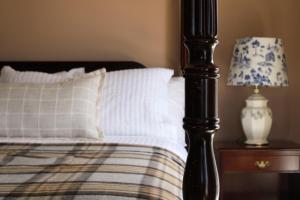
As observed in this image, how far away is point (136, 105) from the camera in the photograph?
2.43 m

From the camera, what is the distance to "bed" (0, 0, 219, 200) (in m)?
0.86

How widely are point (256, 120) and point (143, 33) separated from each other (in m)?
0.94

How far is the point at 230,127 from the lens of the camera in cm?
296

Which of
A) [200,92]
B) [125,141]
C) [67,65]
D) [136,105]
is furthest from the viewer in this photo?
[67,65]

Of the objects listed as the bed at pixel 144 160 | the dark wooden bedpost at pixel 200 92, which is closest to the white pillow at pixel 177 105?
the bed at pixel 144 160

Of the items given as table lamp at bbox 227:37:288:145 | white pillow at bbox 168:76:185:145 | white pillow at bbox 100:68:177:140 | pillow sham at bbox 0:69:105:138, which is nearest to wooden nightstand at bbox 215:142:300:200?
table lamp at bbox 227:37:288:145

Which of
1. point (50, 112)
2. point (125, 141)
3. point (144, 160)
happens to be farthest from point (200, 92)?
point (50, 112)

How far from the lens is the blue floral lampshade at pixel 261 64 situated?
2.58m

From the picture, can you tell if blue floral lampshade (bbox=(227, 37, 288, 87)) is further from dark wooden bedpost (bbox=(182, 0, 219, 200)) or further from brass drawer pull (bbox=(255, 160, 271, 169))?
dark wooden bedpost (bbox=(182, 0, 219, 200))

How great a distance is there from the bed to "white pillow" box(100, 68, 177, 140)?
6 centimetres

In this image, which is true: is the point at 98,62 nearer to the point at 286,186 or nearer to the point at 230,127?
the point at 230,127

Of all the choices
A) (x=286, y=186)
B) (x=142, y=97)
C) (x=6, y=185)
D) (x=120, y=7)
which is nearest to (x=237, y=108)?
(x=286, y=186)

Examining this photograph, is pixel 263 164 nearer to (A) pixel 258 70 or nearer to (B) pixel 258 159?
(B) pixel 258 159

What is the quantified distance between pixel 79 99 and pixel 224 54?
1122 millimetres
